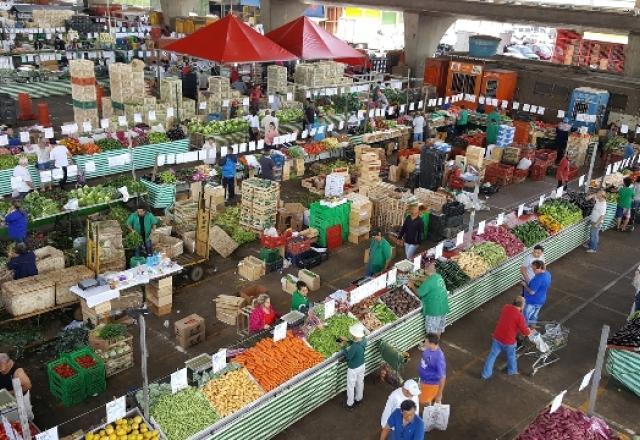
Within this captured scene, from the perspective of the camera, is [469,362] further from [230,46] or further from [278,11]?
[278,11]

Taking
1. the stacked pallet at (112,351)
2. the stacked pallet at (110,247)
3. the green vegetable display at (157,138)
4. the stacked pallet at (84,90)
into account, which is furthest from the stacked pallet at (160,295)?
the stacked pallet at (84,90)

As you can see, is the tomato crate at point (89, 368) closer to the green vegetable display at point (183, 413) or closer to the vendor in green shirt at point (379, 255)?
the green vegetable display at point (183, 413)

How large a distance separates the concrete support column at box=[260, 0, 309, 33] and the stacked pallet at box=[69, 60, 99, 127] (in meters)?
19.0

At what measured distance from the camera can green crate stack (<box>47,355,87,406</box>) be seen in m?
9.44

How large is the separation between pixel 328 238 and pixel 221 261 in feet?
8.75

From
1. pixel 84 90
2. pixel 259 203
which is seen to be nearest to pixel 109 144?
pixel 84 90

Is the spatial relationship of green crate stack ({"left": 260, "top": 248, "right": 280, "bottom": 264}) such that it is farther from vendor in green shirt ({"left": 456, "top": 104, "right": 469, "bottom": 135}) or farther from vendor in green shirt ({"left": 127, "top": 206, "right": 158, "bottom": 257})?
vendor in green shirt ({"left": 456, "top": 104, "right": 469, "bottom": 135})

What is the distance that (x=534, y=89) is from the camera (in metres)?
28.3

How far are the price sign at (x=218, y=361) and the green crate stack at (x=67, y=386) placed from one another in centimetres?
233

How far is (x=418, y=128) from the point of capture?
76.1 ft

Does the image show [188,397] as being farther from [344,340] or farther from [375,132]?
[375,132]

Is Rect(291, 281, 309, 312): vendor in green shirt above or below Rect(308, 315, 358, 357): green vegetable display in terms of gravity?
above

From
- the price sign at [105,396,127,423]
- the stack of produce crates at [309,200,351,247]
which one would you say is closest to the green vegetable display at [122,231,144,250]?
the stack of produce crates at [309,200,351,247]

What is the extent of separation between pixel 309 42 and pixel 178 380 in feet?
60.0
